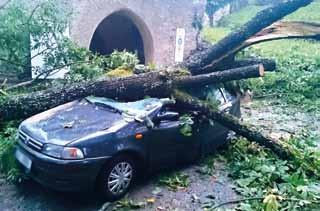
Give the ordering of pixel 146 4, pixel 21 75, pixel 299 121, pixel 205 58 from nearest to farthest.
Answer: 1. pixel 205 58
2. pixel 21 75
3. pixel 299 121
4. pixel 146 4

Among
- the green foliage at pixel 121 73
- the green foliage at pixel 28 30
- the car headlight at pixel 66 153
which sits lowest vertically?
the car headlight at pixel 66 153

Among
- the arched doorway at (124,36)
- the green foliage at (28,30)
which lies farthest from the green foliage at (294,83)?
the green foliage at (28,30)

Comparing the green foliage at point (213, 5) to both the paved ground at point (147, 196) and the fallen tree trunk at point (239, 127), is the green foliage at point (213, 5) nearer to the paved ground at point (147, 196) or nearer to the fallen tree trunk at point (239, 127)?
the fallen tree trunk at point (239, 127)

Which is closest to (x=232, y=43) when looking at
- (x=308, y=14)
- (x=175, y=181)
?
(x=175, y=181)

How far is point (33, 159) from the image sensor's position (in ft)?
16.6

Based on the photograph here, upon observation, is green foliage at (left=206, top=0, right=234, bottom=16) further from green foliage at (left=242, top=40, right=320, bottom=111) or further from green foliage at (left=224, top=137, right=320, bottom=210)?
green foliage at (left=224, top=137, right=320, bottom=210)

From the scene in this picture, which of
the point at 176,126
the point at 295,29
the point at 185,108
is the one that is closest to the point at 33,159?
the point at 176,126

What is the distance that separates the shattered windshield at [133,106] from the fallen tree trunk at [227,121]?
2.33 ft

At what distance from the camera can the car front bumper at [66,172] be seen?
15.8 feet

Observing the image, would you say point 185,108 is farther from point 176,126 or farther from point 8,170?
point 8,170

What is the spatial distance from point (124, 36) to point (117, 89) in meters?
9.75

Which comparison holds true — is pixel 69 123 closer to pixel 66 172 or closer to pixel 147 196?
pixel 66 172

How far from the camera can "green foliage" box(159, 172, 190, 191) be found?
5896 millimetres

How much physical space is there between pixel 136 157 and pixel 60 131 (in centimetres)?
113
